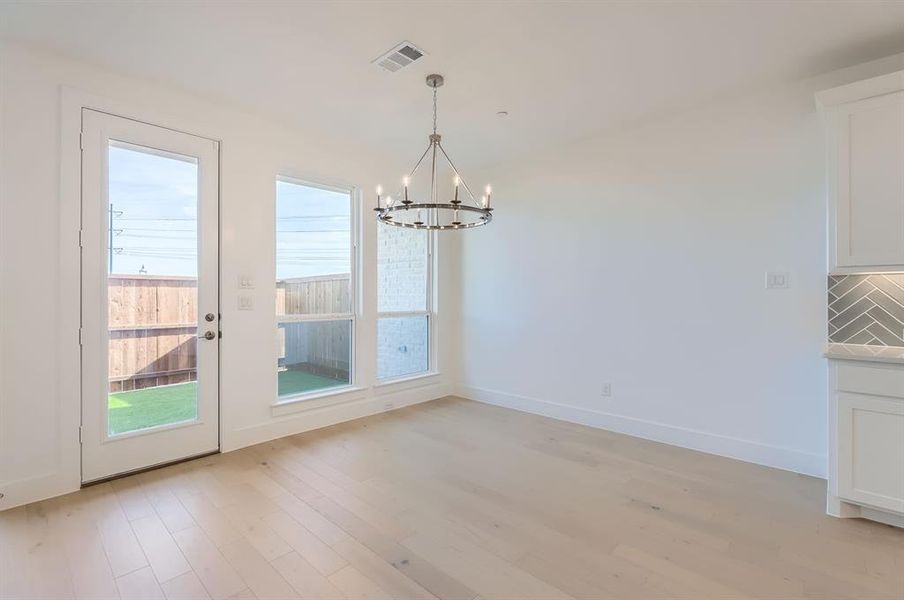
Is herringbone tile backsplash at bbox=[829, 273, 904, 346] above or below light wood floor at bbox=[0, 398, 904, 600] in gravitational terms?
above

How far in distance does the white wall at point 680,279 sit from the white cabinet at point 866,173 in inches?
18.4

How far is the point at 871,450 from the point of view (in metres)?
2.38

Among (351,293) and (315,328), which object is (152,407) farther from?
(351,293)

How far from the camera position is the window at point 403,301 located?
4.84 m

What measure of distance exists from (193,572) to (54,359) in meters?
1.83

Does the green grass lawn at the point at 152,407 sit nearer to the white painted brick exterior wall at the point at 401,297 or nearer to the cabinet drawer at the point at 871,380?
the white painted brick exterior wall at the point at 401,297

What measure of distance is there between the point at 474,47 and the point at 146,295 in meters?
2.94

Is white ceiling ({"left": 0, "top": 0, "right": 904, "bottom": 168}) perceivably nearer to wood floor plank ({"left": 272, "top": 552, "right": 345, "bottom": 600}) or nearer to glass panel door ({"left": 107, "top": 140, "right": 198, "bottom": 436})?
glass panel door ({"left": 107, "top": 140, "right": 198, "bottom": 436})

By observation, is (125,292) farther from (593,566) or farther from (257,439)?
(593,566)

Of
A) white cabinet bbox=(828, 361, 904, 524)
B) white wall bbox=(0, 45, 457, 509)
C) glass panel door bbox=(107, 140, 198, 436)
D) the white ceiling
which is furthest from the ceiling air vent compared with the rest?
white cabinet bbox=(828, 361, 904, 524)

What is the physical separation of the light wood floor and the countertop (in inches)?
37.8

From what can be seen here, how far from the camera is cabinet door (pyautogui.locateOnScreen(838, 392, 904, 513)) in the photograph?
2311mm

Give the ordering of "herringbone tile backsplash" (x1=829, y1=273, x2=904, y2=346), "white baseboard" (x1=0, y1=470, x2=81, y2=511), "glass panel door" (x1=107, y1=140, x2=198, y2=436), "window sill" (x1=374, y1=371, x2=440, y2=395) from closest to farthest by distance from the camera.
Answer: "white baseboard" (x1=0, y1=470, x2=81, y2=511) → "herringbone tile backsplash" (x1=829, y1=273, x2=904, y2=346) → "glass panel door" (x1=107, y1=140, x2=198, y2=436) → "window sill" (x1=374, y1=371, x2=440, y2=395)

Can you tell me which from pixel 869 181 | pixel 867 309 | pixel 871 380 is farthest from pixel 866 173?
pixel 871 380
